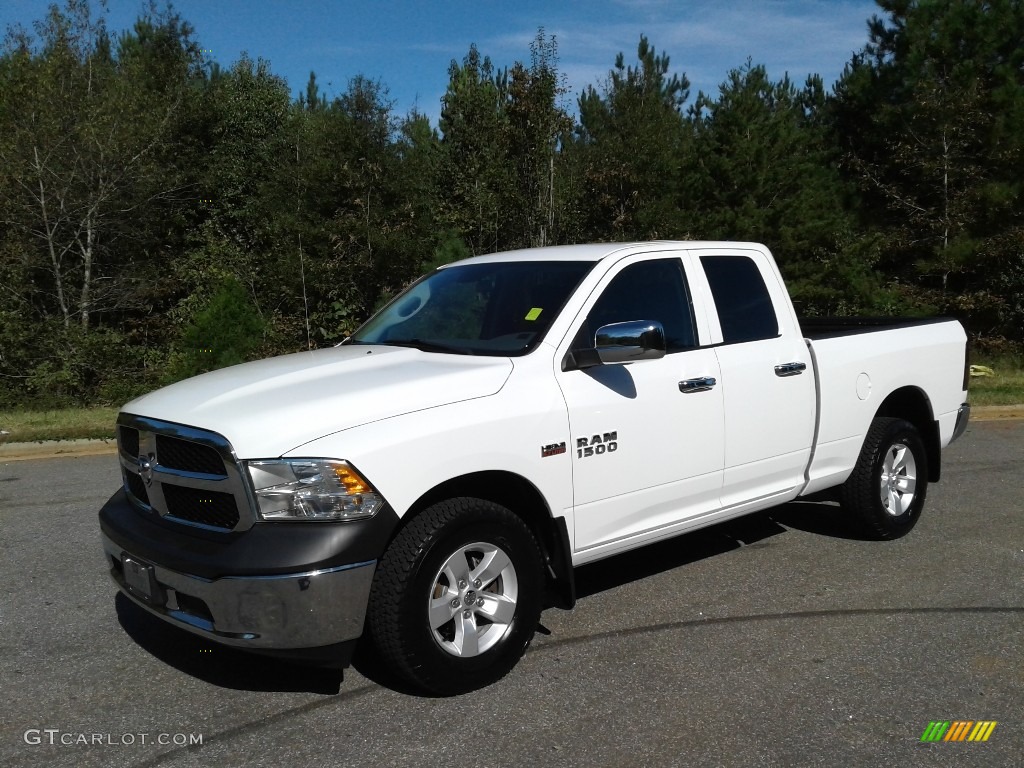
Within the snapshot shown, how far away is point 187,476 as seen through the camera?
3.81 meters

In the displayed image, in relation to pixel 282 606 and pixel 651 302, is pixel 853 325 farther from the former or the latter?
pixel 282 606

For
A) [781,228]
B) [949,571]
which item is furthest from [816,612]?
[781,228]

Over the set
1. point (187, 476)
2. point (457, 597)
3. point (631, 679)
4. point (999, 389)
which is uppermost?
point (187, 476)

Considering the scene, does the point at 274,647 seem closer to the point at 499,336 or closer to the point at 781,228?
the point at 499,336

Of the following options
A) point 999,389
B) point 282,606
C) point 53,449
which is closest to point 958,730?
point 282,606

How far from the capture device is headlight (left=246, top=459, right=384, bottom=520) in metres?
3.57

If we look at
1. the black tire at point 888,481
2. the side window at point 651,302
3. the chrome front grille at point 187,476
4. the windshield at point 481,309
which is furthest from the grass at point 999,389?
the chrome front grille at point 187,476

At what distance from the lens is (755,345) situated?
17.6 ft

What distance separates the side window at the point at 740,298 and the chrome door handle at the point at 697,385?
13.9 inches

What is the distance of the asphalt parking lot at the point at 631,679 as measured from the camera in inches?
140

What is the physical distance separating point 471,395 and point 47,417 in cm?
1036

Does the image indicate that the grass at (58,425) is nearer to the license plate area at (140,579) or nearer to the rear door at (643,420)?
the license plate area at (140,579)

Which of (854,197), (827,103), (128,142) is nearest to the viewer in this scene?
(128,142)

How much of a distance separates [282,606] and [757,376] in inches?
115
